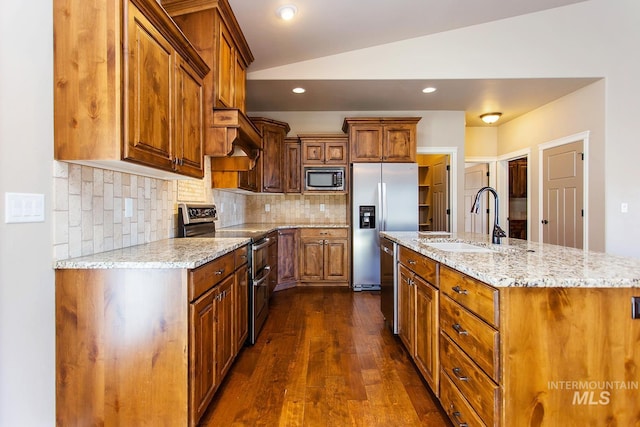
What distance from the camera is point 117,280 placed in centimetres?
141

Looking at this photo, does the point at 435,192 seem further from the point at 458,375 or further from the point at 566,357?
the point at 566,357

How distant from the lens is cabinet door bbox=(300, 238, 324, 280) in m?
4.43

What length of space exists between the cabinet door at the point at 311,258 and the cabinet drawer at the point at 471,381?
2.84m

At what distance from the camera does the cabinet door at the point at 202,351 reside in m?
1.45

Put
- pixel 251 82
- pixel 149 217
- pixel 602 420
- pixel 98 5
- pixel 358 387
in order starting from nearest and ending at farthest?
pixel 602 420
pixel 98 5
pixel 358 387
pixel 149 217
pixel 251 82

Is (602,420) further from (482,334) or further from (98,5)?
(98,5)

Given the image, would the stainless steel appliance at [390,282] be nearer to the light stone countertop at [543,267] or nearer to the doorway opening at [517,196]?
the light stone countertop at [543,267]

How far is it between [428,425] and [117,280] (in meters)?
1.67

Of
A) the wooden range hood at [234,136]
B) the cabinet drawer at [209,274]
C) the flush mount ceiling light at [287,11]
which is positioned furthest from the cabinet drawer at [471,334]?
the flush mount ceiling light at [287,11]

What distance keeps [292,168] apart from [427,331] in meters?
3.31

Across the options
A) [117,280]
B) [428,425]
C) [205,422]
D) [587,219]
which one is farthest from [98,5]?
[587,219]

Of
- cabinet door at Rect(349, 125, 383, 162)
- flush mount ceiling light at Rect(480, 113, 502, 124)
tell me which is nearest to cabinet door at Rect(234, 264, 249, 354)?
cabinet door at Rect(349, 125, 383, 162)

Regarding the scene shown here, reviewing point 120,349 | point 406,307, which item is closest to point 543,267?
point 406,307

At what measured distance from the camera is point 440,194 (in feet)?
17.1
